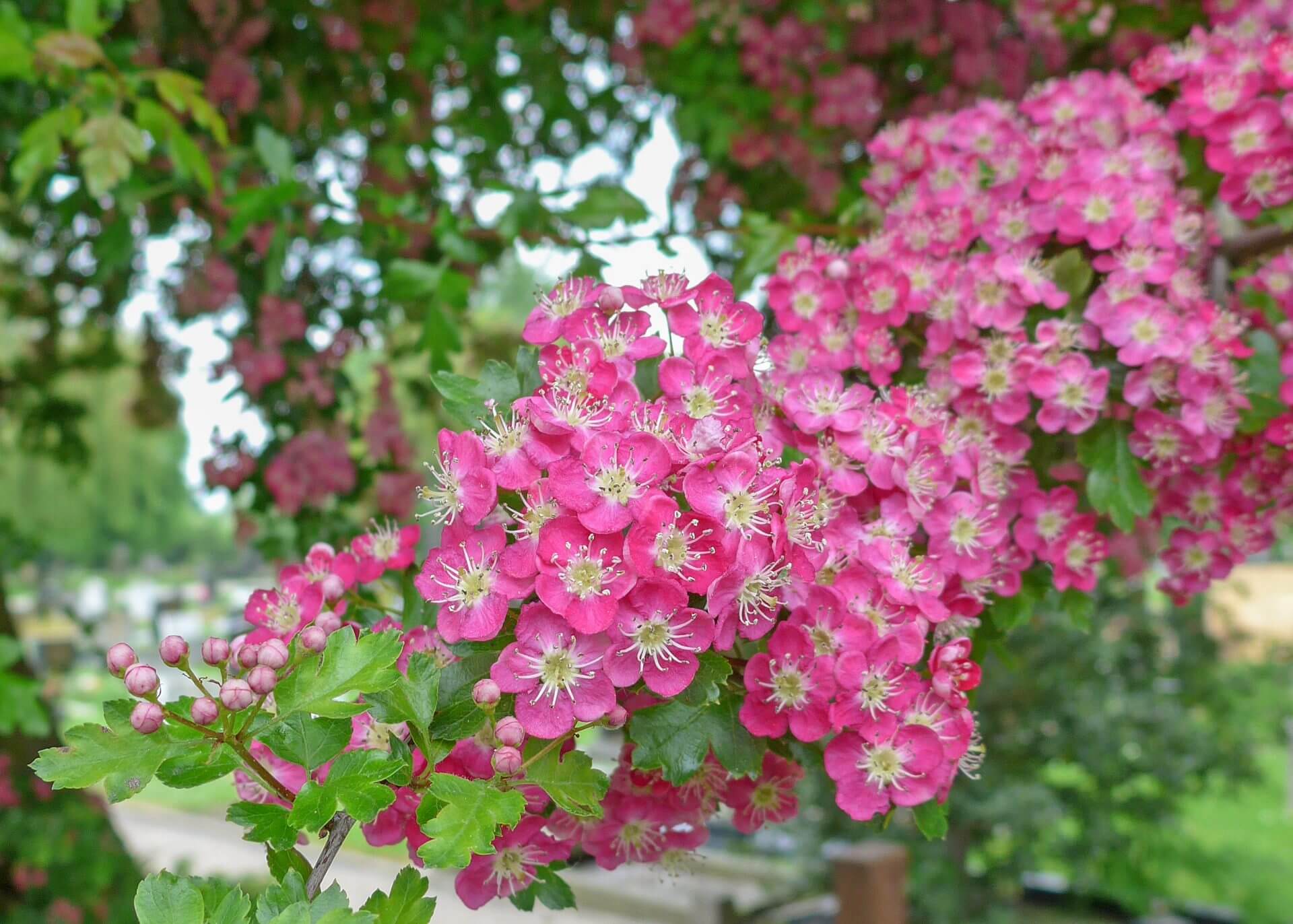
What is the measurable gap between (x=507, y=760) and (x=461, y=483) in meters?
0.23

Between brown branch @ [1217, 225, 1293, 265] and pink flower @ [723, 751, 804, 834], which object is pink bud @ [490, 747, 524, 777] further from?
brown branch @ [1217, 225, 1293, 265]

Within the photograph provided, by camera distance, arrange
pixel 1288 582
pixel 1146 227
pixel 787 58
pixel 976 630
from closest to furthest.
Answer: pixel 976 630 < pixel 1146 227 < pixel 787 58 < pixel 1288 582

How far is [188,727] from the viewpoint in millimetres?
806

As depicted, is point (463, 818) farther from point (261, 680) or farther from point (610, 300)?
→ point (610, 300)

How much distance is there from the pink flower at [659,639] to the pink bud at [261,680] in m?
0.25

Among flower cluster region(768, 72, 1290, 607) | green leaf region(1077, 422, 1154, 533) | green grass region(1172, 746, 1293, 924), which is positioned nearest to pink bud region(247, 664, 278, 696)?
flower cluster region(768, 72, 1290, 607)

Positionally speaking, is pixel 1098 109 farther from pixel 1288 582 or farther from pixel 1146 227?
pixel 1288 582

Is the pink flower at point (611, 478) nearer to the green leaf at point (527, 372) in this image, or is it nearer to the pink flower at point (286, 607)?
the green leaf at point (527, 372)

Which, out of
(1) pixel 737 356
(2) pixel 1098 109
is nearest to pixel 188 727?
(1) pixel 737 356

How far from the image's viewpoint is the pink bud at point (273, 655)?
2.62ft

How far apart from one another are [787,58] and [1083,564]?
212cm

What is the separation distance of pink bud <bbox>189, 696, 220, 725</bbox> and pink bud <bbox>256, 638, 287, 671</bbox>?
44 millimetres

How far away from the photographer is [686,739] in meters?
0.92

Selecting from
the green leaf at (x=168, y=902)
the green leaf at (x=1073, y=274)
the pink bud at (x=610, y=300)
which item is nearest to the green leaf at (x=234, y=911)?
the green leaf at (x=168, y=902)
